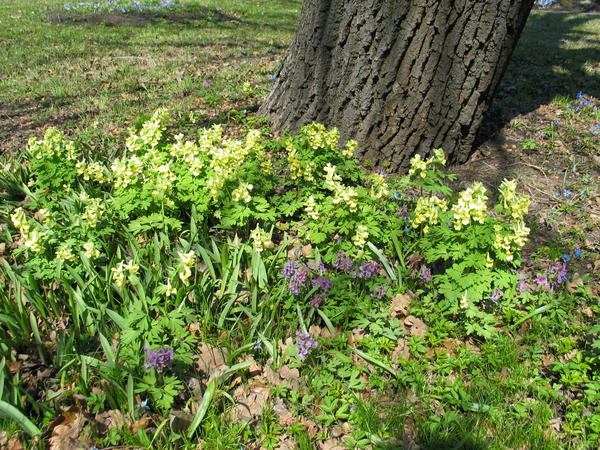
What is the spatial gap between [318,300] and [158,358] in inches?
38.1

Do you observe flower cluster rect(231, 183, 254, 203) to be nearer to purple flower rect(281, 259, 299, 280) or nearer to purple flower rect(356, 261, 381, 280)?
purple flower rect(281, 259, 299, 280)

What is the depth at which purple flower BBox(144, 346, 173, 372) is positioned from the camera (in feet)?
6.57

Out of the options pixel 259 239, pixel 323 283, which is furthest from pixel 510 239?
pixel 259 239

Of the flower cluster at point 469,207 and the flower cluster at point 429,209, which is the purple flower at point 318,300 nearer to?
the flower cluster at point 429,209

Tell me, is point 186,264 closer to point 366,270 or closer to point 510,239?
point 366,270

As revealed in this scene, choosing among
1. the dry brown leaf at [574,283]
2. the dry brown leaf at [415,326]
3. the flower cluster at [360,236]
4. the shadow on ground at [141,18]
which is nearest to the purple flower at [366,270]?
the flower cluster at [360,236]

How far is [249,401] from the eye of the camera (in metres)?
2.29

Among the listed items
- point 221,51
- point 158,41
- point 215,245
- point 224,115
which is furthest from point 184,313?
point 158,41

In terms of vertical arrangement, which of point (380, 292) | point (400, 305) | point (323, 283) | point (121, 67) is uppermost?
point (121, 67)

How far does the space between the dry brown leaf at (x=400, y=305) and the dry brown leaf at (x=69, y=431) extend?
1.83 m

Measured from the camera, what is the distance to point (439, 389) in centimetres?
223

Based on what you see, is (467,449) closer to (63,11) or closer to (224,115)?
(224,115)

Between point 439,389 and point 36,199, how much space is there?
10.5ft

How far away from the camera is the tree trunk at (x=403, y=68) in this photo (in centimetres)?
331
